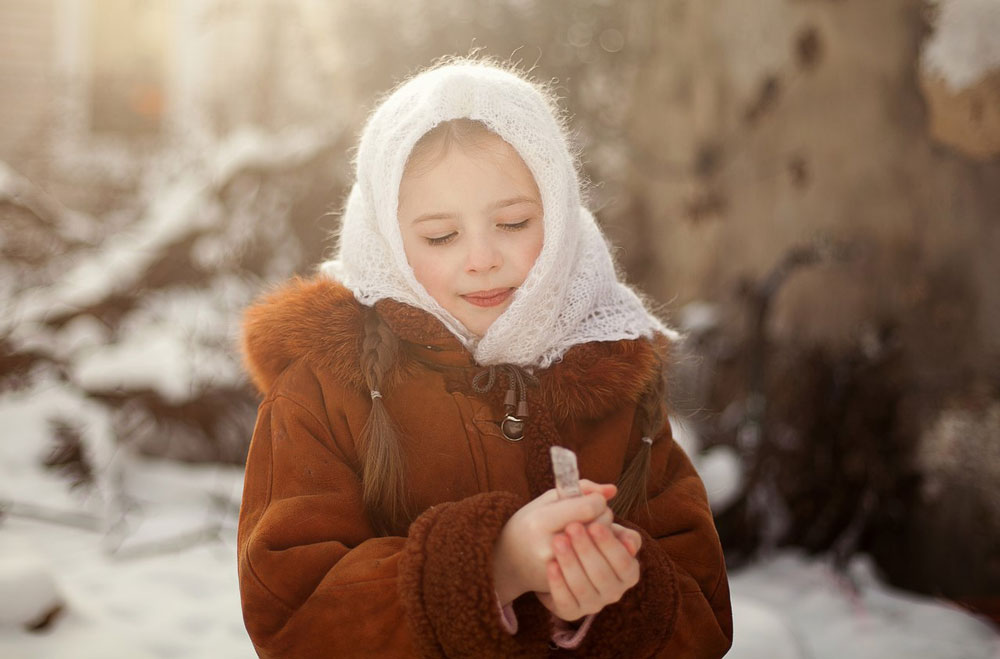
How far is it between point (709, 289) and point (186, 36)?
6.62 meters

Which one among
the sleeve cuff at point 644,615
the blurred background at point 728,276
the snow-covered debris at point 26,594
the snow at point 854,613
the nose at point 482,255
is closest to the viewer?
the sleeve cuff at point 644,615

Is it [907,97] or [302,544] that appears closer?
[302,544]

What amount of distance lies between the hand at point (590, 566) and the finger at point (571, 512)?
12 millimetres

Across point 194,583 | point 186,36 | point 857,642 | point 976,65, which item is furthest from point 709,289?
point 186,36

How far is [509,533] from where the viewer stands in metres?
1.21

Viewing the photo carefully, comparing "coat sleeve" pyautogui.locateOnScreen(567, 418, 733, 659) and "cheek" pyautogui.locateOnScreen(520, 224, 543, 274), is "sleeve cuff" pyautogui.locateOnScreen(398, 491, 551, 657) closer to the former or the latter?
"coat sleeve" pyautogui.locateOnScreen(567, 418, 733, 659)

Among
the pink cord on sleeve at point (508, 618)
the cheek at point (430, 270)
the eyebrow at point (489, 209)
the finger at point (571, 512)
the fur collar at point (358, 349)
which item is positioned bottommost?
the pink cord on sleeve at point (508, 618)

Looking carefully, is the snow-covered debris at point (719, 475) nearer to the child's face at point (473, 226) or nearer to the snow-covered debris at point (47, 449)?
the child's face at point (473, 226)

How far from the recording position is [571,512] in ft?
3.75

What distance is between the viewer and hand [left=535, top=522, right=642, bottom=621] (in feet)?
3.77

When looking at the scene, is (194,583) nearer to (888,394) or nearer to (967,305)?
(888,394)

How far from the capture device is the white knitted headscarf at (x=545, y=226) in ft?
4.80

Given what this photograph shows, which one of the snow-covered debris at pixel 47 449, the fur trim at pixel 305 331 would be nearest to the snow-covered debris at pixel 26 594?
the snow-covered debris at pixel 47 449

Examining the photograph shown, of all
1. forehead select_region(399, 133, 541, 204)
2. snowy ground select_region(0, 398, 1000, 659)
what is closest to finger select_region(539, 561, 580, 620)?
forehead select_region(399, 133, 541, 204)
